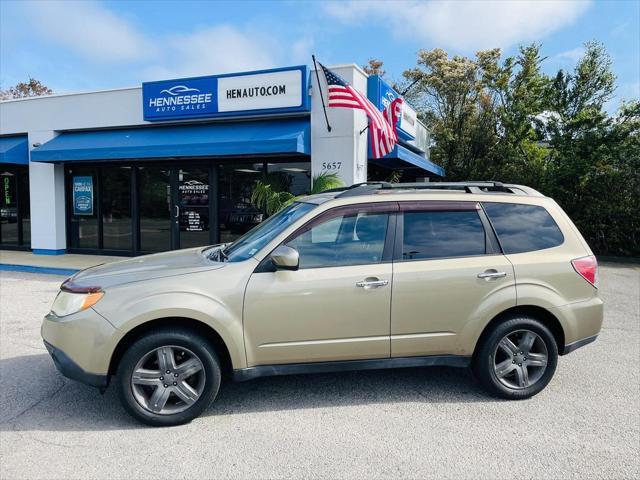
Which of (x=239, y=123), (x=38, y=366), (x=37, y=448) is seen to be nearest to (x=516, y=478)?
(x=37, y=448)

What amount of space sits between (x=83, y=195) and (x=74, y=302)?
10.9 meters

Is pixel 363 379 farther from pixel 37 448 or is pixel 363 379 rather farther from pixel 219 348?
pixel 37 448

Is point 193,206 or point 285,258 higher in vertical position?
point 193,206

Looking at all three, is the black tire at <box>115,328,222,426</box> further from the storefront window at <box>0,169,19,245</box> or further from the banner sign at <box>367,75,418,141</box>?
the storefront window at <box>0,169,19,245</box>

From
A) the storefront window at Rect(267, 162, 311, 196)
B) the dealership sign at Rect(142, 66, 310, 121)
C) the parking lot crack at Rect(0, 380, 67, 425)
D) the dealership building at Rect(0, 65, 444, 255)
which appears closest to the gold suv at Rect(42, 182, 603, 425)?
the parking lot crack at Rect(0, 380, 67, 425)

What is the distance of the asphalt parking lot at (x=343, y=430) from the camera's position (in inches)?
119

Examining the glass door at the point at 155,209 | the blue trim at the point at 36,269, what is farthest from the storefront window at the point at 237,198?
the blue trim at the point at 36,269

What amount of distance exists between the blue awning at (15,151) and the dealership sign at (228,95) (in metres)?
4.20

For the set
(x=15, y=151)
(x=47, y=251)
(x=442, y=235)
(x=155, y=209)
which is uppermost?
(x=15, y=151)

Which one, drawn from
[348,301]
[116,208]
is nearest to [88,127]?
[116,208]

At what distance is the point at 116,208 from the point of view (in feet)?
42.6

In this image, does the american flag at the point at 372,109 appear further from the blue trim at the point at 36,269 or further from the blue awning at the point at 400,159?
the blue trim at the point at 36,269

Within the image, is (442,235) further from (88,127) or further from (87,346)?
(88,127)

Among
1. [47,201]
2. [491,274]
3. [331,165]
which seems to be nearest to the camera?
[491,274]
